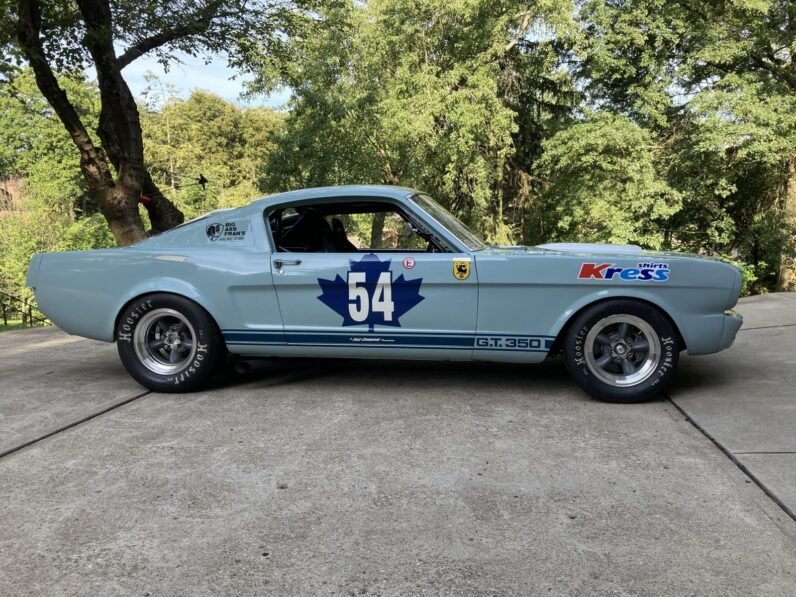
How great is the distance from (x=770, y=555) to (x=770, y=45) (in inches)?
706

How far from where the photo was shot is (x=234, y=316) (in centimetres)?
468

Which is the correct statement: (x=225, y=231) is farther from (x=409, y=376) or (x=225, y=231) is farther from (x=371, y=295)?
(x=409, y=376)

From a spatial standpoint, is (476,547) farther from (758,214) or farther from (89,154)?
(758,214)

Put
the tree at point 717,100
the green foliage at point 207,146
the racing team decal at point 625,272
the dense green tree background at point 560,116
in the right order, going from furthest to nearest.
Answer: the green foliage at point 207,146
the dense green tree background at point 560,116
the tree at point 717,100
the racing team decal at point 625,272

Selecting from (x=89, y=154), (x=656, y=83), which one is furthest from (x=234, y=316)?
(x=656, y=83)

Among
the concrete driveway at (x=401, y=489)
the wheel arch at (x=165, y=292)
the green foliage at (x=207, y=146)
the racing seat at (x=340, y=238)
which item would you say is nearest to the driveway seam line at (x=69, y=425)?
the concrete driveway at (x=401, y=489)

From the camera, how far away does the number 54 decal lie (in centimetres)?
443

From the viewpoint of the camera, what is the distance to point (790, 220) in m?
16.2

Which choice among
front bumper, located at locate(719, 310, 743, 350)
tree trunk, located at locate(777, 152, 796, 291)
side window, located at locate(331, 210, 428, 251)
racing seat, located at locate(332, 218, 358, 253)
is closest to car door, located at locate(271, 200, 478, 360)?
side window, located at locate(331, 210, 428, 251)

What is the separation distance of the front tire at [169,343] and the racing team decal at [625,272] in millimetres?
2751

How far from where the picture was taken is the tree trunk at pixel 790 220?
16.2 meters

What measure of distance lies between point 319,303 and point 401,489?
75.0 inches

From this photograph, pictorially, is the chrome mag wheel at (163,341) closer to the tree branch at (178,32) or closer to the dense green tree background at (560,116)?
the tree branch at (178,32)

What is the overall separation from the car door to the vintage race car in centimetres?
1
